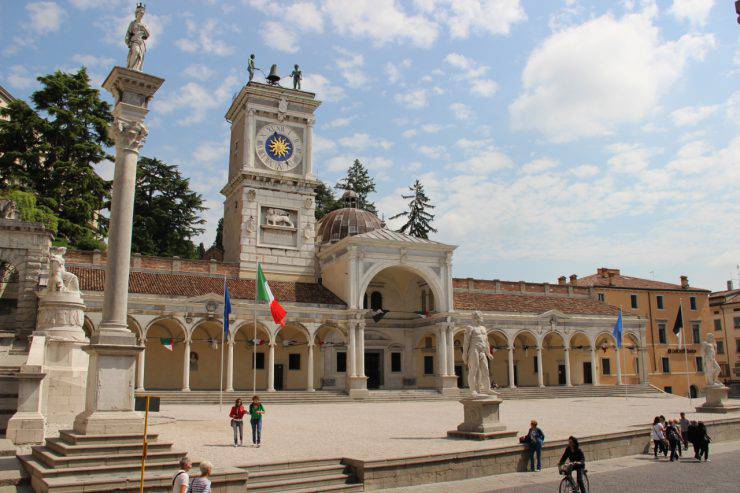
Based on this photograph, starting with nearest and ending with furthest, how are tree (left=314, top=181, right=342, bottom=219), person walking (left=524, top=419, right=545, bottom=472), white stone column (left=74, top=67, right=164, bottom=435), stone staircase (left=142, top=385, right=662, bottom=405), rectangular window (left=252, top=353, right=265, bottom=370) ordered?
white stone column (left=74, top=67, right=164, bottom=435) < person walking (left=524, top=419, right=545, bottom=472) < stone staircase (left=142, top=385, right=662, bottom=405) < rectangular window (left=252, top=353, right=265, bottom=370) < tree (left=314, top=181, right=342, bottom=219)

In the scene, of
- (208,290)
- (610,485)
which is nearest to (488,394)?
(610,485)

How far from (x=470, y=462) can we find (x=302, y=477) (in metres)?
3.60

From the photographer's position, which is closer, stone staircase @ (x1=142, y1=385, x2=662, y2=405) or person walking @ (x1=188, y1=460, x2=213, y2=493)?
person walking @ (x1=188, y1=460, x2=213, y2=493)

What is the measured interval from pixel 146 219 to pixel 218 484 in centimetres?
4187

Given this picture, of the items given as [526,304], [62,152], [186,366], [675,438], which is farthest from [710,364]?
[62,152]

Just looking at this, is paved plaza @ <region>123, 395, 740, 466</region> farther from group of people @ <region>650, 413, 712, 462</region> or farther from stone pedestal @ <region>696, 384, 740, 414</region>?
group of people @ <region>650, 413, 712, 462</region>

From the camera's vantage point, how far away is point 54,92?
38781mm

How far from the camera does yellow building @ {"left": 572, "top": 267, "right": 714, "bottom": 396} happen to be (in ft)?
169

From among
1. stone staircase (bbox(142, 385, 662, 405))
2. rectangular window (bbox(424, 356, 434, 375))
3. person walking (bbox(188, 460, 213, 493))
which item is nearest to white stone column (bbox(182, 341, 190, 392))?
stone staircase (bbox(142, 385, 662, 405))

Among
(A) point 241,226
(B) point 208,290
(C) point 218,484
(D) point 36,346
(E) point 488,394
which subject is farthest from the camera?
(A) point 241,226

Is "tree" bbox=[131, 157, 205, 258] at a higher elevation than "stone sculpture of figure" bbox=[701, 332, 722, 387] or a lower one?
higher

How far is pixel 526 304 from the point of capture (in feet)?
152

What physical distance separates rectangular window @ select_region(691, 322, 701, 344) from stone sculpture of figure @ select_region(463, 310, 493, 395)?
4410 cm

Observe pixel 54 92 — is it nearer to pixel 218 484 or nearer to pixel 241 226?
pixel 241 226
